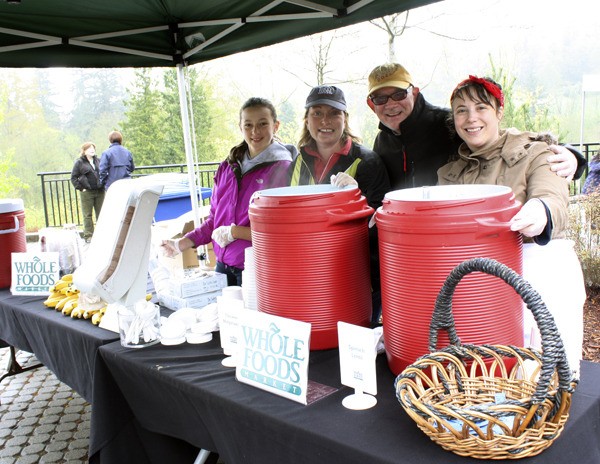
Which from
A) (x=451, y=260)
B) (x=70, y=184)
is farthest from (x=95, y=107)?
(x=451, y=260)

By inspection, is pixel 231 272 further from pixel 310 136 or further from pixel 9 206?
pixel 9 206

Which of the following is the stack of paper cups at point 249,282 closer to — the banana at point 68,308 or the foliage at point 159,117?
the banana at point 68,308

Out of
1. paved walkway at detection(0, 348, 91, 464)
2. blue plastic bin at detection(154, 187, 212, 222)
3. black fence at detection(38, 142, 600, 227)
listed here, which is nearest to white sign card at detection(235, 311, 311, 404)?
paved walkway at detection(0, 348, 91, 464)

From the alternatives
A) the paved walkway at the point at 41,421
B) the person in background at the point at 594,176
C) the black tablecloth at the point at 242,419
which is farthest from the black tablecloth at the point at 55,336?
the person in background at the point at 594,176

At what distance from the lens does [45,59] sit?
349cm

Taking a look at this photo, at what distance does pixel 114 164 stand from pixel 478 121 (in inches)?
304

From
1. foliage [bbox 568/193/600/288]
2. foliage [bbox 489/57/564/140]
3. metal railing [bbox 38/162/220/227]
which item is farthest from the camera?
metal railing [bbox 38/162/220/227]

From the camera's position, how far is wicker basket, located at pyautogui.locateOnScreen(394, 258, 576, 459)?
33.1 inches

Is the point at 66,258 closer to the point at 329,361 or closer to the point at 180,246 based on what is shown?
the point at 180,246

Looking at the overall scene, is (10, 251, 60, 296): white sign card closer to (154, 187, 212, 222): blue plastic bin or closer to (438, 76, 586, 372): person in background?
(438, 76, 586, 372): person in background

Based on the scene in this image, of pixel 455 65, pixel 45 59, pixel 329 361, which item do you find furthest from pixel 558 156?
pixel 455 65

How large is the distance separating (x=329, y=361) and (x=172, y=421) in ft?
1.59

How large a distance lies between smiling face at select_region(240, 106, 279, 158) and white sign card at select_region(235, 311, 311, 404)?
1.30 meters

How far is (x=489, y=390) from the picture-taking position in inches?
39.6
